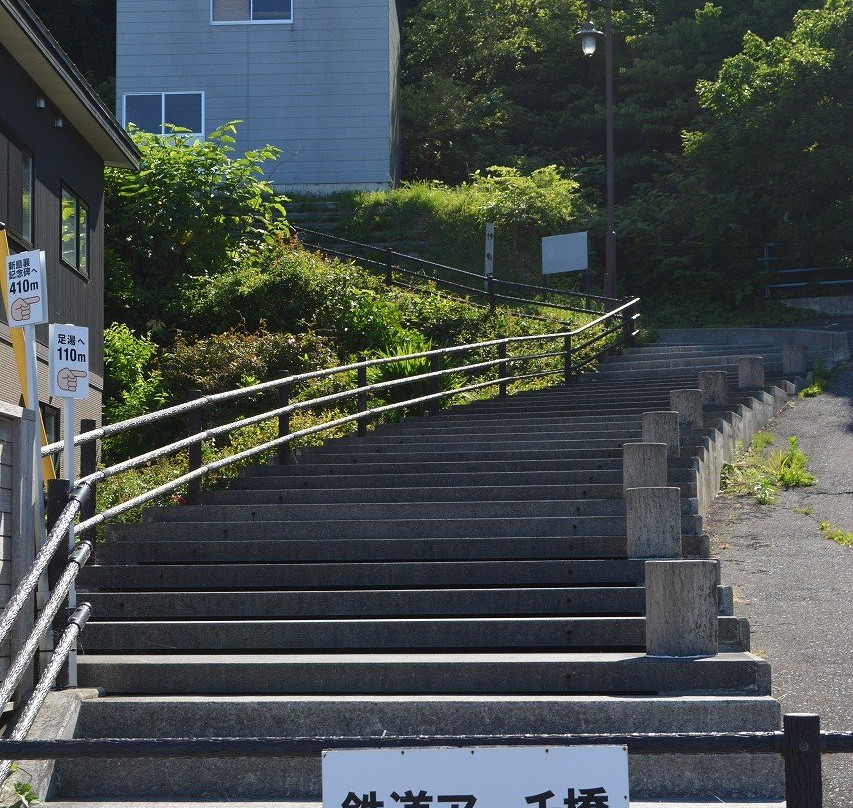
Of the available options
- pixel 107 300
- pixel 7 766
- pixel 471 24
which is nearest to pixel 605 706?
pixel 7 766

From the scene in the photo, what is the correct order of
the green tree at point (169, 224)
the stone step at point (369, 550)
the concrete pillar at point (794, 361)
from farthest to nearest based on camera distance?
the green tree at point (169, 224), the concrete pillar at point (794, 361), the stone step at point (369, 550)

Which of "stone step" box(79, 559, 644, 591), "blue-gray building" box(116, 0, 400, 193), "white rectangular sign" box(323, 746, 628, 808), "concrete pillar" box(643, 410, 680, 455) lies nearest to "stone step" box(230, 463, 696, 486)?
"concrete pillar" box(643, 410, 680, 455)

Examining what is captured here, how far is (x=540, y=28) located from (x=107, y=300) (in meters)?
24.1

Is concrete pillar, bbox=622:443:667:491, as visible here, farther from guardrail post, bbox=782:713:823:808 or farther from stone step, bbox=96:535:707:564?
guardrail post, bbox=782:713:823:808

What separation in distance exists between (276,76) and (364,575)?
90.5 feet

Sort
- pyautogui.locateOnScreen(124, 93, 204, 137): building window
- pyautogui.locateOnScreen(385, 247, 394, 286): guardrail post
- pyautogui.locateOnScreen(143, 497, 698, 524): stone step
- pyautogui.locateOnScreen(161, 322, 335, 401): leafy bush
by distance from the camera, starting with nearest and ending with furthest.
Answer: pyautogui.locateOnScreen(143, 497, 698, 524): stone step → pyautogui.locateOnScreen(161, 322, 335, 401): leafy bush → pyautogui.locateOnScreen(385, 247, 394, 286): guardrail post → pyautogui.locateOnScreen(124, 93, 204, 137): building window

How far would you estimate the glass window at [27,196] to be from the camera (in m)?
15.9

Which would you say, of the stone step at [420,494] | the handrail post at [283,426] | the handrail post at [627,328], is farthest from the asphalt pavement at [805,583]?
the handrail post at [627,328]

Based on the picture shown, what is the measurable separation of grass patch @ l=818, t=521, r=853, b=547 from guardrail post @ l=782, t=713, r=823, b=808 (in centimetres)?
834

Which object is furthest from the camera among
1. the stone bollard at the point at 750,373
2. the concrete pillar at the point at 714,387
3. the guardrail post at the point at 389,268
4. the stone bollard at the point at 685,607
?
the guardrail post at the point at 389,268

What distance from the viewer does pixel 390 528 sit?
31.5ft

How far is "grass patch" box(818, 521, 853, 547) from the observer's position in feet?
37.8

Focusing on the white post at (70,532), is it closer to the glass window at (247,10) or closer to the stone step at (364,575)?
the stone step at (364,575)

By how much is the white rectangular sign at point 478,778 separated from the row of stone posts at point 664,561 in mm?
3505
